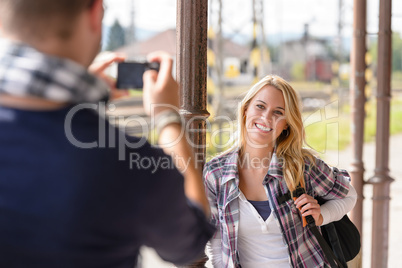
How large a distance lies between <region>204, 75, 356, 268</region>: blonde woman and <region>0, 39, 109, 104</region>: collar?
1542 millimetres

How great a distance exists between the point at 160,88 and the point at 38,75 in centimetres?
27

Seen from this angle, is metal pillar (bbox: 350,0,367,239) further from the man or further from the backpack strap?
the man

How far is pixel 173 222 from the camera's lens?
1.00 m

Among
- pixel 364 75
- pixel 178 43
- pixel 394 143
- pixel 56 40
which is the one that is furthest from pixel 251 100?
pixel 394 143

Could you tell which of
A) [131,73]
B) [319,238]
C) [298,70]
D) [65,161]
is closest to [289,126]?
[319,238]

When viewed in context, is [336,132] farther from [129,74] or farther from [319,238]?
[129,74]

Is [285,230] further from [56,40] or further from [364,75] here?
[364,75]

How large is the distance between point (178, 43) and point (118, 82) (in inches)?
45.2

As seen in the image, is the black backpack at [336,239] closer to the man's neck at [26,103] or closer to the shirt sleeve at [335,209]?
the shirt sleeve at [335,209]

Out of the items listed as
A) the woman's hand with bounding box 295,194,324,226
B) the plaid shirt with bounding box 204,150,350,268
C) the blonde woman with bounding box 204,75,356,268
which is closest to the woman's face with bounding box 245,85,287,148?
the blonde woman with bounding box 204,75,356,268

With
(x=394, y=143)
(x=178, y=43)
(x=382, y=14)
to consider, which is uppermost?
(x=382, y=14)

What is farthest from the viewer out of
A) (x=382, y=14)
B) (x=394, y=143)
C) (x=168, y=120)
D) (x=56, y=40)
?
(x=394, y=143)

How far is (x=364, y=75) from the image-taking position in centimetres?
389

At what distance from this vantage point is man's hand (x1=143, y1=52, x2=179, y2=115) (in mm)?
1083
